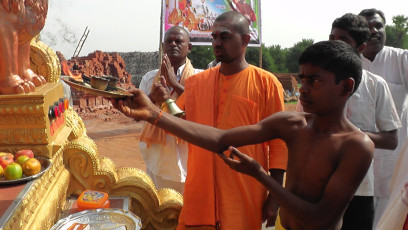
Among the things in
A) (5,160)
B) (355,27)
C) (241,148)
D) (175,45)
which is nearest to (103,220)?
(5,160)

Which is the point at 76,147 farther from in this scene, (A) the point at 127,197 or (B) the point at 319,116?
(B) the point at 319,116

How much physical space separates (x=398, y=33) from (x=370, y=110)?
46932mm

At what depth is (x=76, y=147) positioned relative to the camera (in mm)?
2508

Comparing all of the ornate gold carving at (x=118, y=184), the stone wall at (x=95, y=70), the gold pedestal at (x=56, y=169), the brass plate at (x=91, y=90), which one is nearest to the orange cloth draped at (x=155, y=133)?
the gold pedestal at (x=56, y=169)

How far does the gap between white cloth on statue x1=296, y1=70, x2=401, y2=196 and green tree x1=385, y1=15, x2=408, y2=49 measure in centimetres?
4542

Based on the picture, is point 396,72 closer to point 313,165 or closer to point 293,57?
point 313,165

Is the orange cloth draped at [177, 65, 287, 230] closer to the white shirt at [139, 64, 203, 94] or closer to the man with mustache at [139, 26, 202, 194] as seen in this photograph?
the man with mustache at [139, 26, 202, 194]

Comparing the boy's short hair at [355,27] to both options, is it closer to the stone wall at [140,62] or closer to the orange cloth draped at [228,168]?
the orange cloth draped at [228,168]

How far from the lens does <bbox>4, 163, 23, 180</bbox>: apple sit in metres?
1.92

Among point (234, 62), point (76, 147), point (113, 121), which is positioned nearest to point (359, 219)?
point (234, 62)

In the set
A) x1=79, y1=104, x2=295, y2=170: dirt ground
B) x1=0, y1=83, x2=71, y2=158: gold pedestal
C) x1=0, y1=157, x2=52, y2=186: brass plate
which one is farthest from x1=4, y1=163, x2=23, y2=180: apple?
x1=79, y1=104, x2=295, y2=170: dirt ground

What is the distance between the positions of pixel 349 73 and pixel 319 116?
0.81ft

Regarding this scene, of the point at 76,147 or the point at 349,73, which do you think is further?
the point at 76,147

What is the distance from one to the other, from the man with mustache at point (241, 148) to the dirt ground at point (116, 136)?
5.34 metres
